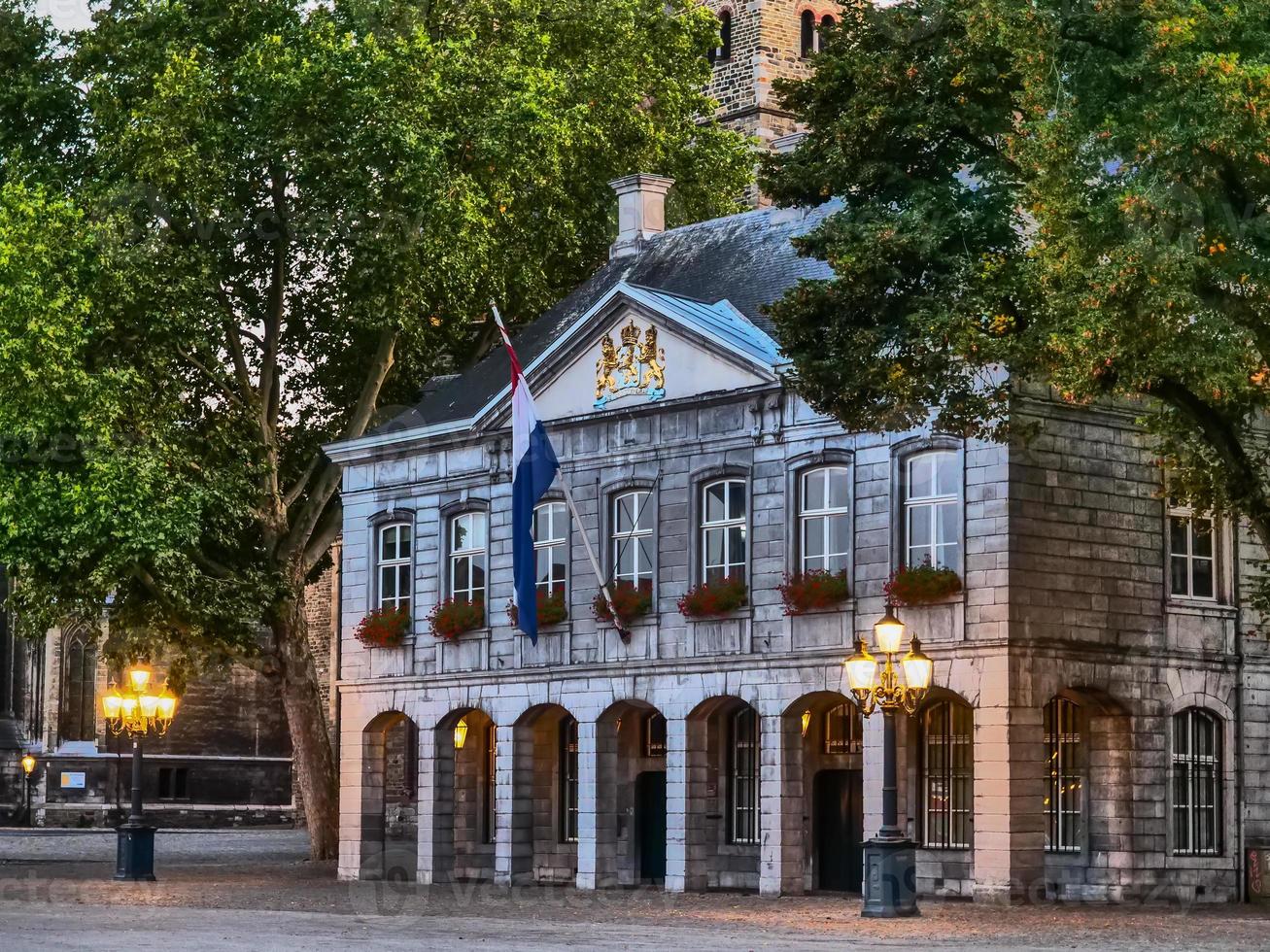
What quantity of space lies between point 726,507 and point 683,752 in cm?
344

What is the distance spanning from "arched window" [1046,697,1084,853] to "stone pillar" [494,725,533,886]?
8.83 m

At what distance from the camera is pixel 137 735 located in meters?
37.0

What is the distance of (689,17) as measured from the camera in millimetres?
49656

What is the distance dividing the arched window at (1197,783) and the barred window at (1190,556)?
5.25 feet

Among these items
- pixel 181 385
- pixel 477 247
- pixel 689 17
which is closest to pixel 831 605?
pixel 477 247

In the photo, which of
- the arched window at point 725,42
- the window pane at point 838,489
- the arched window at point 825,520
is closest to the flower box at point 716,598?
the arched window at point 825,520

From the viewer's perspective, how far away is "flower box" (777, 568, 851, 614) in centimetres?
3288

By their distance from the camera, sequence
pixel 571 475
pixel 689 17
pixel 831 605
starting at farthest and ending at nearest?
pixel 689 17 → pixel 571 475 → pixel 831 605

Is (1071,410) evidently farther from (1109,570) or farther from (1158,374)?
(1158,374)

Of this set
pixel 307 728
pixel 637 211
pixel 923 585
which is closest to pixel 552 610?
pixel 923 585

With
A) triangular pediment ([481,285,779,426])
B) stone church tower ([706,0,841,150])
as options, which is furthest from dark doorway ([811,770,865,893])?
stone church tower ([706,0,841,150])

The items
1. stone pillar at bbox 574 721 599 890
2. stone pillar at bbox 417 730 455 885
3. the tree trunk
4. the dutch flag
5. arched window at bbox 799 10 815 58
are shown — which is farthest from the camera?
arched window at bbox 799 10 815 58

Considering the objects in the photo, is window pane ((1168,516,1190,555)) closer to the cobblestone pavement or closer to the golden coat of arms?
the cobblestone pavement

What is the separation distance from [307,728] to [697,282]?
11627 millimetres
